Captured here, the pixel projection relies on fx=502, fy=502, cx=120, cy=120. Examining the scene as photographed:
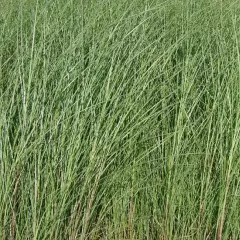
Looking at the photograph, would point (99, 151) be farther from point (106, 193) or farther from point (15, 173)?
point (15, 173)

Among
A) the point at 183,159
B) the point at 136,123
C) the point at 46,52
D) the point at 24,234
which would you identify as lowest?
the point at 24,234

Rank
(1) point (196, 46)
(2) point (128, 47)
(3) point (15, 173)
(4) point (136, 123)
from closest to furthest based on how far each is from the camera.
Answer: (3) point (15, 173), (4) point (136, 123), (2) point (128, 47), (1) point (196, 46)

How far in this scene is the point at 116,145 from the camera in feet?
6.26

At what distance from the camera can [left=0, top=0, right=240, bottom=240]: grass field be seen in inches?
69.6

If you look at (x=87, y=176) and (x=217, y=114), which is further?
(x=217, y=114)

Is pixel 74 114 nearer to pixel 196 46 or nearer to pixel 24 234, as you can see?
pixel 24 234

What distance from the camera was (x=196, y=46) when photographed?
2.29 m

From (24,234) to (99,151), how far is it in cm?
40

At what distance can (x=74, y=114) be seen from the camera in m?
1.78

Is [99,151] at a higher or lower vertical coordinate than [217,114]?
lower

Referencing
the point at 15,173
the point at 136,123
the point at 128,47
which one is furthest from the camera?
the point at 128,47

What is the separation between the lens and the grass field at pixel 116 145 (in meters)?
1.77

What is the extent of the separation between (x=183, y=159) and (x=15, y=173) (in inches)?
25.7

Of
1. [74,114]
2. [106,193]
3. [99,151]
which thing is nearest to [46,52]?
[74,114]
